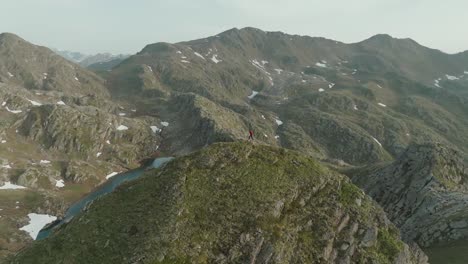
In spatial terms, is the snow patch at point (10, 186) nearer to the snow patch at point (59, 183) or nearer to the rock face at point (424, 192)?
the snow patch at point (59, 183)

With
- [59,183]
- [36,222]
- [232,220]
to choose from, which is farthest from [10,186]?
[232,220]

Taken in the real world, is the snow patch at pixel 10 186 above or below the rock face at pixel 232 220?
below

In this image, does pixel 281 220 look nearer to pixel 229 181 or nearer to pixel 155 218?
pixel 229 181

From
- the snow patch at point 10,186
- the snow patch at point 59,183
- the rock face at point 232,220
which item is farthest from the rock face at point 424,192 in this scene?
the snow patch at point 10,186

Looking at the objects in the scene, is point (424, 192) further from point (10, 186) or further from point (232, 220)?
point (10, 186)

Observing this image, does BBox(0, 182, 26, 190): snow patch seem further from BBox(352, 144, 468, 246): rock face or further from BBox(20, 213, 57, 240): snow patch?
BBox(352, 144, 468, 246): rock face

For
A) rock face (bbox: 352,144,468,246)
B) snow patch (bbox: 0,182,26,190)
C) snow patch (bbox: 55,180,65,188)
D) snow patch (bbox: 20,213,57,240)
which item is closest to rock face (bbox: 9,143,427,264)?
rock face (bbox: 352,144,468,246)
